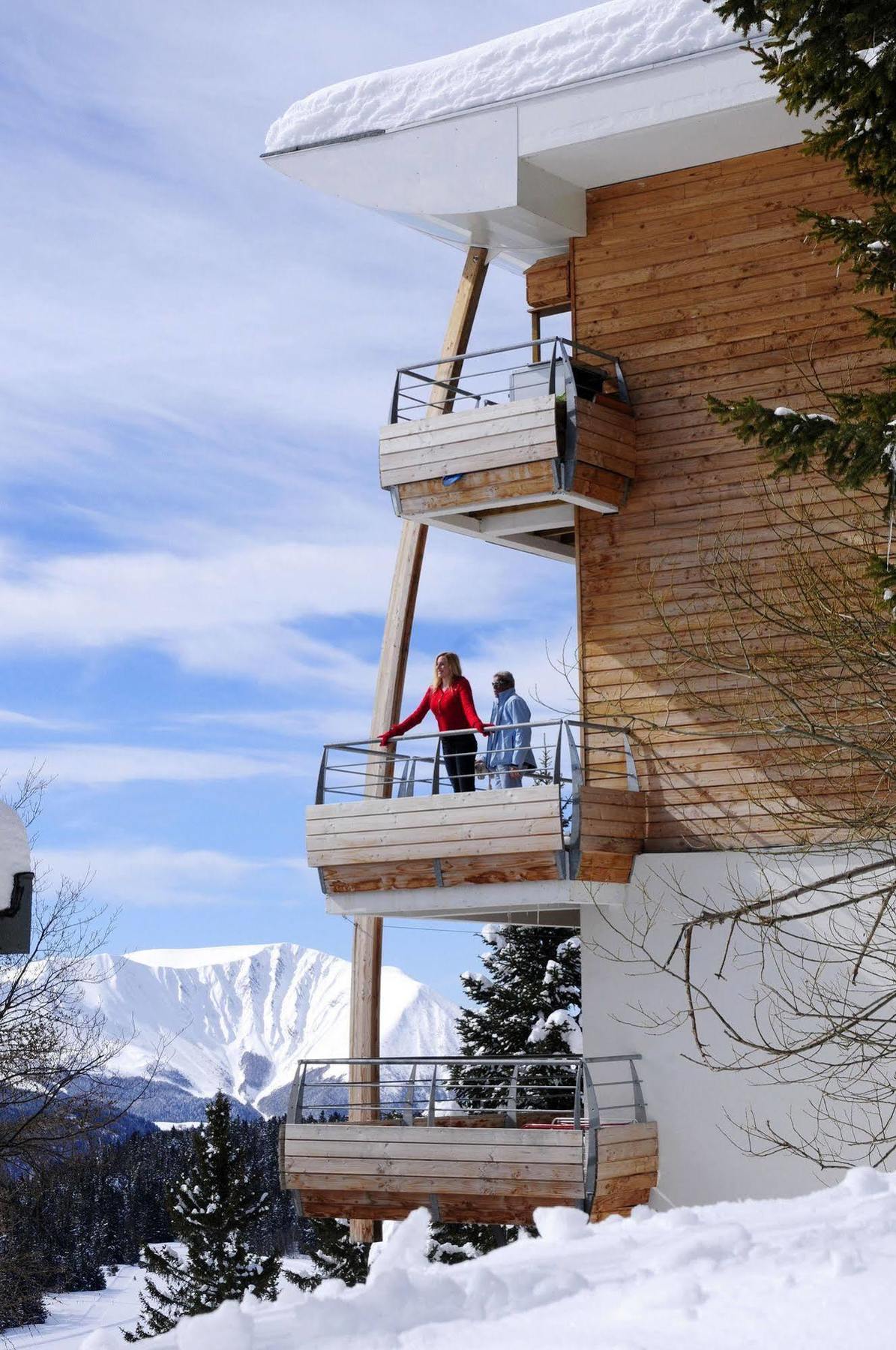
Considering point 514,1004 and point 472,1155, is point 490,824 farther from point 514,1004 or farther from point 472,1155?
point 514,1004

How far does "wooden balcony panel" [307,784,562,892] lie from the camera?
46.7ft

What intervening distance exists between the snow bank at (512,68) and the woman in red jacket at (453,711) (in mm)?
5738

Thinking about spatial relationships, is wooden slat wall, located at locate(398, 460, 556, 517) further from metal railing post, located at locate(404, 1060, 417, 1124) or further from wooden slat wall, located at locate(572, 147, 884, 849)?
metal railing post, located at locate(404, 1060, 417, 1124)

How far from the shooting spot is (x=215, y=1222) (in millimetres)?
36938

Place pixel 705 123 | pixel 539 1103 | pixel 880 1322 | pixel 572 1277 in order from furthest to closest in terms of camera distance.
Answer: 1. pixel 539 1103
2. pixel 705 123
3. pixel 572 1277
4. pixel 880 1322

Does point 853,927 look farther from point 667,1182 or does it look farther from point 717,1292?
point 717,1292

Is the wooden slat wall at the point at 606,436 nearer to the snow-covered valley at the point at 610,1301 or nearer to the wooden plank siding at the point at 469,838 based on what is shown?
the wooden plank siding at the point at 469,838

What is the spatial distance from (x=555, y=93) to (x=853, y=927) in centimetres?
839

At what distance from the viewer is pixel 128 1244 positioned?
80938mm

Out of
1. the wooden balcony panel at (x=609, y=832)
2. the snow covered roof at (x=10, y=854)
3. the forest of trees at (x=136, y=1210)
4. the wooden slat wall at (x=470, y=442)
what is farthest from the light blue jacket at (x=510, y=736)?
the forest of trees at (x=136, y=1210)

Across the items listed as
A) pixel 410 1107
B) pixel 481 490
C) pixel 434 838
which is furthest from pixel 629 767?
pixel 410 1107

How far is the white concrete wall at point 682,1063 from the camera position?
14227 millimetres

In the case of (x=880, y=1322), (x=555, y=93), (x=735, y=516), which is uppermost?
(x=555, y=93)

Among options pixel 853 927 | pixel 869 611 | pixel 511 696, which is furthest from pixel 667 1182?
pixel 869 611
